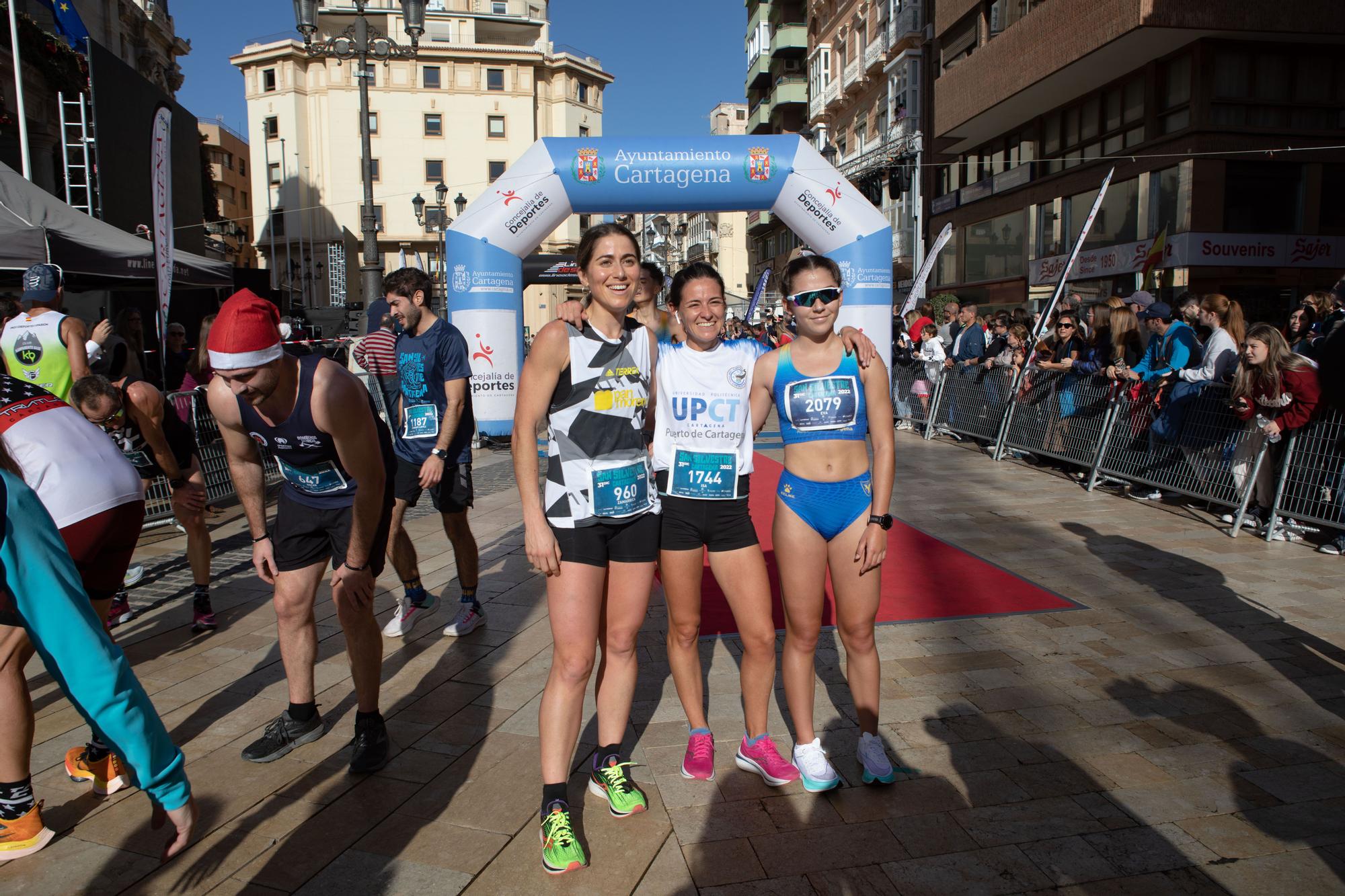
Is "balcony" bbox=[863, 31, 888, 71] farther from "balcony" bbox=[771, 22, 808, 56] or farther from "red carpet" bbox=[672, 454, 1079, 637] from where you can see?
"red carpet" bbox=[672, 454, 1079, 637]

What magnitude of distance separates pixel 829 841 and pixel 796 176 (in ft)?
34.4

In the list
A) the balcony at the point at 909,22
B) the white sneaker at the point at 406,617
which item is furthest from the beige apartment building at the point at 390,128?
the white sneaker at the point at 406,617

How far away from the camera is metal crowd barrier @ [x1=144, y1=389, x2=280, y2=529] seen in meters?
7.96

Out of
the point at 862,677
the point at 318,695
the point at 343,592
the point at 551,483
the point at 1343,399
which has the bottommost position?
the point at 318,695

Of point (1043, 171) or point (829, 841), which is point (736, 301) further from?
point (829, 841)

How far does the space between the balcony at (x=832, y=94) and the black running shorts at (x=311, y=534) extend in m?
38.0

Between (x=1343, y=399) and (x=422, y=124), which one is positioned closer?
(x=1343, y=399)

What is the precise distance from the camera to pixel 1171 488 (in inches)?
312

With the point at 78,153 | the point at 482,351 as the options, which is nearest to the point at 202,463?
the point at 482,351

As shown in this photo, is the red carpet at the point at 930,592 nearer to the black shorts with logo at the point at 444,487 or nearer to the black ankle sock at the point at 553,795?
the black shorts with logo at the point at 444,487

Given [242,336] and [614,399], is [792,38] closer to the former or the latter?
[614,399]

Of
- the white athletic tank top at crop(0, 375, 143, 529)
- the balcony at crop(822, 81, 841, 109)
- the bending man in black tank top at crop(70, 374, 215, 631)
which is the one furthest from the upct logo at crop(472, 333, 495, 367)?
the balcony at crop(822, 81, 841, 109)

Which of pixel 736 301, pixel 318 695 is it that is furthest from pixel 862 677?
pixel 736 301

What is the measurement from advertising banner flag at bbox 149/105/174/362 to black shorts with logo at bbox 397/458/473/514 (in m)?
3.27
